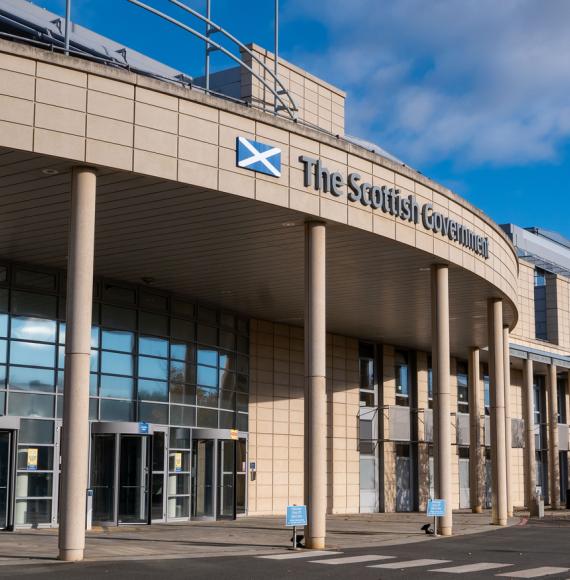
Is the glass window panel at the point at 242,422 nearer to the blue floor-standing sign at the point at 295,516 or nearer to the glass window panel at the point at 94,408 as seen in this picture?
the glass window panel at the point at 94,408

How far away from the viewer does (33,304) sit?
2433 centimetres

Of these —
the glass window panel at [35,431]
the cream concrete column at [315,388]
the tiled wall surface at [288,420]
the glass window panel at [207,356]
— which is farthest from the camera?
the tiled wall surface at [288,420]

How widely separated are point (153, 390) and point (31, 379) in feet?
13.8

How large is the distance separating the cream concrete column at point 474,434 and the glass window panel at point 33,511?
1745 centimetres

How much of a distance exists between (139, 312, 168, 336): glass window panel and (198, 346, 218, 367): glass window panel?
1836 millimetres

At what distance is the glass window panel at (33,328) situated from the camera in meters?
23.9

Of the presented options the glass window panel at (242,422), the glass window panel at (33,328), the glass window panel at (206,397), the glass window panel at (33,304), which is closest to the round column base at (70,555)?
the glass window panel at (33,328)

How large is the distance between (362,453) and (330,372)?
3.71 m

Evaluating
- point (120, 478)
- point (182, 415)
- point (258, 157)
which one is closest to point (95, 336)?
point (120, 478)

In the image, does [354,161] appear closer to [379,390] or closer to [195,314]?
[195,314]

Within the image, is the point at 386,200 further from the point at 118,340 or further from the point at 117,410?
the point at 117,410

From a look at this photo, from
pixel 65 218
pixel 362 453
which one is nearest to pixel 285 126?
pixel 65 218

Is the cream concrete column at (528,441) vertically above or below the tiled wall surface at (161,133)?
below

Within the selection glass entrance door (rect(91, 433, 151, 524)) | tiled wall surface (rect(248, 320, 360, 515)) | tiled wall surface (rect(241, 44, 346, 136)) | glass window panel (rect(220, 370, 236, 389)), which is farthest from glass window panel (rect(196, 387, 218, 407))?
tiled wall surface (rect(241, 44, 346, 136))
